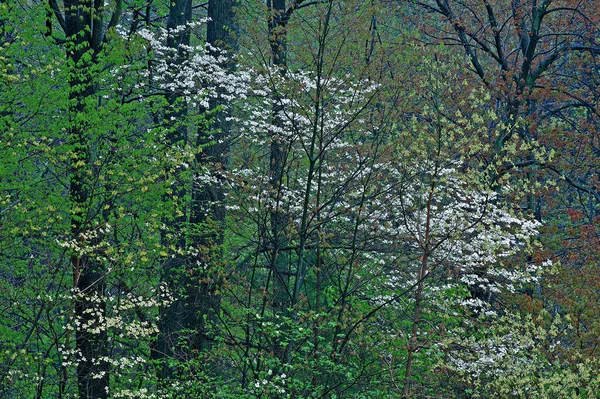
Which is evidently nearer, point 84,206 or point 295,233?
point 84,206

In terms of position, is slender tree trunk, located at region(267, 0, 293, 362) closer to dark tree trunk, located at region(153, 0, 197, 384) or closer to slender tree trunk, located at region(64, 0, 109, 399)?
dark tree trunk, located at region(153, 0, 197, 384)

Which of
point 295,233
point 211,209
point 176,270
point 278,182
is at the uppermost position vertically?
point 278,182

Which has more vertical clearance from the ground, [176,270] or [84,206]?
[84,206]

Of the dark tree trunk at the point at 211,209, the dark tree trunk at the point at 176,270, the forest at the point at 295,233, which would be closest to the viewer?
the forest at the point at 295,233

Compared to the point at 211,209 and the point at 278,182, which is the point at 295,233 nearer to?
the point at 278,182

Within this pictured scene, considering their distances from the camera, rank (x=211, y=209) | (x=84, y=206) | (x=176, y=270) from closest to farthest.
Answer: (x=84, y=206)
(x=176, y=270)
(x=211, y=209)

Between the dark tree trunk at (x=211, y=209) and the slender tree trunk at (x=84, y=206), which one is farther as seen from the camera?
the dark tree trunk at (x=211, y=209)

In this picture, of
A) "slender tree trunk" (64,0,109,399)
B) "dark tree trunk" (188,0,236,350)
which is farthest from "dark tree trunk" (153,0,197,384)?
"slender tree trunk" (64,0,109,399)

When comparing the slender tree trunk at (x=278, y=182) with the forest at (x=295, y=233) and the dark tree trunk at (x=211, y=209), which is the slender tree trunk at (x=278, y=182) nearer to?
the forest at (x=295, y=233)

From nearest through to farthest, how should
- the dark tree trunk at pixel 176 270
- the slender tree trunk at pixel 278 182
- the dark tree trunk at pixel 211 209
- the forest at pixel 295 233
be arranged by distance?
the forest at pixel 295 233, the slender tree trunk at pixel 278 182, the dark tree trunk at pixel 211 209, the dark tree trunk at pixel 176 270

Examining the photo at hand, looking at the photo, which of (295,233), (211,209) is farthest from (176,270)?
(295,233)

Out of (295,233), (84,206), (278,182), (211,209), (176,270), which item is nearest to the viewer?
(84,206)

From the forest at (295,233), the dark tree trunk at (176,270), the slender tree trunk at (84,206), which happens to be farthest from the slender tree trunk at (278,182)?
the slender tree trunk at (84,206)

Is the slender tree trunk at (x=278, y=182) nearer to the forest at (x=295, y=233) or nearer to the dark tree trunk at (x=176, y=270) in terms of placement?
the forest at (x=295, y=233)
